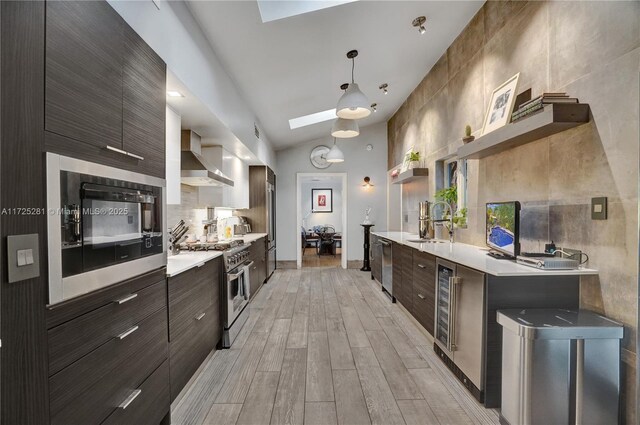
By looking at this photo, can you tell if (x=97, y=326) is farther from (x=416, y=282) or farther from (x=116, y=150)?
(x=416, y=282)

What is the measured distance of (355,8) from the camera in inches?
107

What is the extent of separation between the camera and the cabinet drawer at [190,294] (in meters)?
1.89

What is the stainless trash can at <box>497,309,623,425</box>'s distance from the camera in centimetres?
153

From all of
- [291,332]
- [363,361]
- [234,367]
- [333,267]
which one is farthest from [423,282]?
[333,267]

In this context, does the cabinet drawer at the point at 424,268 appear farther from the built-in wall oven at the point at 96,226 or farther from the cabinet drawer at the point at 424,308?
the built-in wall oven at the point at 96,226

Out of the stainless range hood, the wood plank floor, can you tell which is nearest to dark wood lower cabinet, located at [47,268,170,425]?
the wood plank floor

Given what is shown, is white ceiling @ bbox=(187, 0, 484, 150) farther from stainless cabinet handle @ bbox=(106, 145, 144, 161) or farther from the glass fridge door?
the glass fridge door

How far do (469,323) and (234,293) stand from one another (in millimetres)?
2132

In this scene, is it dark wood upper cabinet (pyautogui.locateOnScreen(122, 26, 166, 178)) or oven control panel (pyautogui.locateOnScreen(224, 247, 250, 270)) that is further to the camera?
oven control panel (pyautogui.locateOnScreen(224, 247, 250, 270))

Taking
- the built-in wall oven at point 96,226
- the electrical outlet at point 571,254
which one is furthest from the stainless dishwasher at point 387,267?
the built-in wall oven at point 96,226

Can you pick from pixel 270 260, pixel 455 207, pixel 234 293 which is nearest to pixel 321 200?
pixel 270 260

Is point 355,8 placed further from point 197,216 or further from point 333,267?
point 333,267

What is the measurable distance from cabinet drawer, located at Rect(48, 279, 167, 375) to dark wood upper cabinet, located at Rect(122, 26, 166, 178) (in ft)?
2.19

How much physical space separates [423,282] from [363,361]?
95 cm
